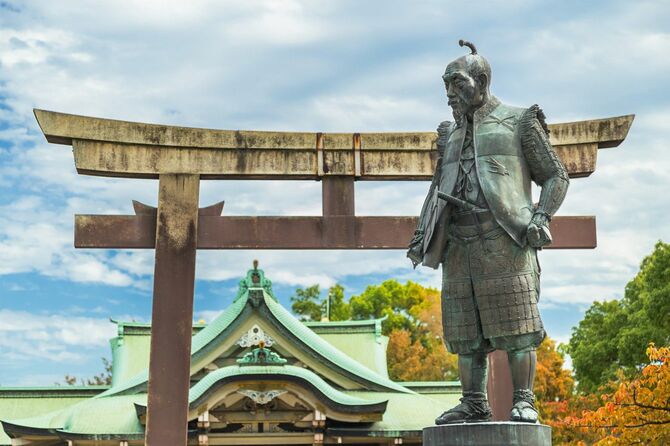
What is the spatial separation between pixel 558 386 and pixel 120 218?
73.9ft

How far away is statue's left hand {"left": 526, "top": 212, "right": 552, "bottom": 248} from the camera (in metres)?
4.60

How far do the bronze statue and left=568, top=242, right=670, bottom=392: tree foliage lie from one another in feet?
48.1

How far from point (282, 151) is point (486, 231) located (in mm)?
5135

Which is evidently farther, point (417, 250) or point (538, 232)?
point (417, 250)

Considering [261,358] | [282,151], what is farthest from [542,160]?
[261,358]

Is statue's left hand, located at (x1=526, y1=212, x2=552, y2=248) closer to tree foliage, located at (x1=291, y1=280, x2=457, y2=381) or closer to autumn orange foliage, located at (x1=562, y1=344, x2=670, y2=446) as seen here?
autumn orange foliage, located at (x1=562, y1=344, x2=670, y2=446)

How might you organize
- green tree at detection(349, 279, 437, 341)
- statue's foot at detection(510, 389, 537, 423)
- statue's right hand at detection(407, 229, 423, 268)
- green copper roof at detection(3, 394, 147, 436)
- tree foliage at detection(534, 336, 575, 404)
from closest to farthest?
statue's foot at detection(510, 389, 537, 423)
statue's right hand at detection(407, 229, 423, 268)
green copper roof at detection(3, 394, 147, 436)
tree foliage at detection(534, 336, 575, 404)
green tree at detection(349, 279, 437, 341)

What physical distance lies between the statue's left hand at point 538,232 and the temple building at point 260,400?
8.56 m

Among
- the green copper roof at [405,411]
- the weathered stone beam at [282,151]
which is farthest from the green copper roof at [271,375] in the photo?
the weathered stone beam at [282,151]

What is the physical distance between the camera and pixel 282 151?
9.65 m

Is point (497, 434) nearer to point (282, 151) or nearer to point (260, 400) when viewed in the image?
point (282, 151)

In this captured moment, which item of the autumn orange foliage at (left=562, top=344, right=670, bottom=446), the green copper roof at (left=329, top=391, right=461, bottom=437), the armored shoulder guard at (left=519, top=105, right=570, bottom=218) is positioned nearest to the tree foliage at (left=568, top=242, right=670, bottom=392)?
the green copper roof at (left=329, top=391, right=461, bottom=437)

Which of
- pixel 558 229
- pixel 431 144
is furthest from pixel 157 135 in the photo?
pixel 558 229

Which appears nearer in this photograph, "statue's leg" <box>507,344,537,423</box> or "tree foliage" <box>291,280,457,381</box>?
"statue's leg" <box>507,344,537,423</box>
